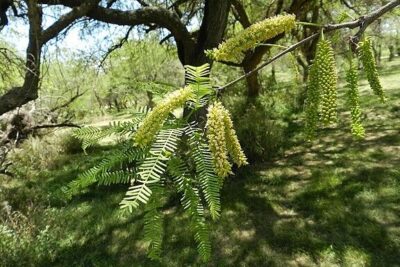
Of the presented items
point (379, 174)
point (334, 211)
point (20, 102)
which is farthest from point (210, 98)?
point (379, 174)

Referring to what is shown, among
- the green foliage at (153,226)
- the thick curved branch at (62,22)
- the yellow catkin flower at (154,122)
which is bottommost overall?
the green foliage at (153,226)

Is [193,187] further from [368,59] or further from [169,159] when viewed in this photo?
[368,59]

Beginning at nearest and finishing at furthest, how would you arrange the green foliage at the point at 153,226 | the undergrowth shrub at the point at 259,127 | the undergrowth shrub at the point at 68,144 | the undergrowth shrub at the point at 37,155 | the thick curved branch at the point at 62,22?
the green foliage at the point at 153,226 < the thick curved branch at the point at 62,22 < the undergrowth shrub at the point at 259,127 < the undergrowth shrub at the point at 37,155 < the undergrowth shrub at the point at 68,144

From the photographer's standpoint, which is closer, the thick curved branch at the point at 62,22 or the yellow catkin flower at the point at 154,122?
the yellow catkin flower at the point at 154,122

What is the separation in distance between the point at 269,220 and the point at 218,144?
615 centimetres

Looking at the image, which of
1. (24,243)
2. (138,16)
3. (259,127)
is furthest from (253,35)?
(259,127)

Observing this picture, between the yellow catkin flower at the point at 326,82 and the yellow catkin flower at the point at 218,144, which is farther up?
the yellow catkin flower at the point at 326,82

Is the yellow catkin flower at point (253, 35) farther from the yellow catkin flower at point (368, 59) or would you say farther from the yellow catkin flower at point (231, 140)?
the yellow catkin flower at point (368, 59)

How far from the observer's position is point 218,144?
48.1 inches

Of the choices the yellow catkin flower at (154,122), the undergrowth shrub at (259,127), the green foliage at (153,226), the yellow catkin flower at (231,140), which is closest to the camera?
the yellow catkin flower at (154,122)

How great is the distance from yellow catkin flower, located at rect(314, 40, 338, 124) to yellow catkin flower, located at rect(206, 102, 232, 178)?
0.33 metres

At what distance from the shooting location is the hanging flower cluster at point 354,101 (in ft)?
4.37

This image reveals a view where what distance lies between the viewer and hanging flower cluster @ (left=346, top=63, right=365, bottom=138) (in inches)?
52.5

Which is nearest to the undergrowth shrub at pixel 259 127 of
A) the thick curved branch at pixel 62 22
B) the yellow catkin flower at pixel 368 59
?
the thick curved branch at pixel 62 22
